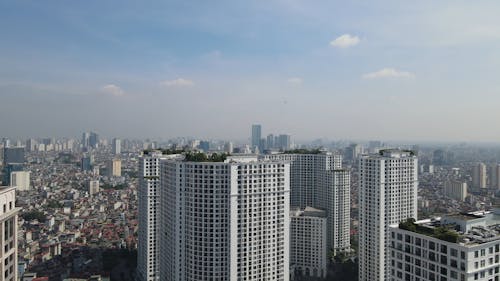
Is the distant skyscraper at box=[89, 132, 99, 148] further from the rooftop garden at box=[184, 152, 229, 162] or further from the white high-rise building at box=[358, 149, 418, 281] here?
the rooftop garden at box=[184, 152, 229, 162]

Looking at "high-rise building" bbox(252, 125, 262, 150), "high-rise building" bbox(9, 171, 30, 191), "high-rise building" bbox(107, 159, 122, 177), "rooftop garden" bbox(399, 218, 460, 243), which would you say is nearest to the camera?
"rooftop garden" bbox(399, 218, 460, 243)

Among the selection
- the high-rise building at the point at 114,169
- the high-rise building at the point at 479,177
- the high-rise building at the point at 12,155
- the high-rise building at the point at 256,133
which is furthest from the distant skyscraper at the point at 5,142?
the high-rise building at the point at 479,177

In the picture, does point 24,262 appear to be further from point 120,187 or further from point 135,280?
point 120,187

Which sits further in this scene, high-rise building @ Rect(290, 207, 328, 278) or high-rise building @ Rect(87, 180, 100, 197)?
high-rise building @ Rect(87, 180, 100, 197)

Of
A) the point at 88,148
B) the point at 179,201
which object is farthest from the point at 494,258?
the point at 88,148

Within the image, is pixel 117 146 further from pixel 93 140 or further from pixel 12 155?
pixel 12 155

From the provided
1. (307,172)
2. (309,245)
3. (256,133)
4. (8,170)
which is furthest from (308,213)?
(256,133)

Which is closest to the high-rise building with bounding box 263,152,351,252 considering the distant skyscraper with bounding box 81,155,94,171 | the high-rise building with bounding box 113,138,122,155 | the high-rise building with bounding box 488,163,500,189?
the high-rise building with bounding box 488,163,500,189
